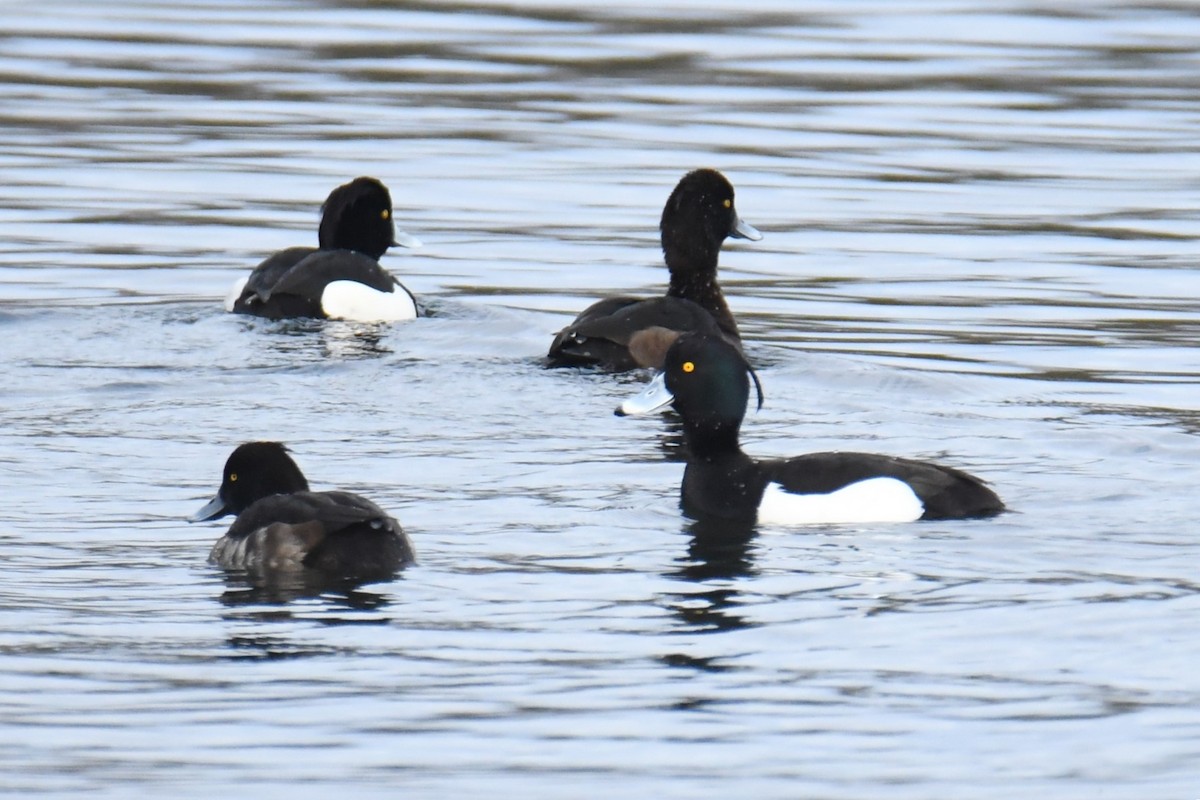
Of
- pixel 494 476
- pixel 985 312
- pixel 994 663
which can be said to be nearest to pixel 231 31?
pixel 985 312

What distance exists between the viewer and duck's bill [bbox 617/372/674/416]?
10172 millimetres

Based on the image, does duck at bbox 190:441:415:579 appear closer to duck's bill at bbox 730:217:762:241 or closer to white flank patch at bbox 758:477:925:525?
white flank patch at bbox 758:477:925:525

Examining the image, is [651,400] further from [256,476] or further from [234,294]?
[234,294]

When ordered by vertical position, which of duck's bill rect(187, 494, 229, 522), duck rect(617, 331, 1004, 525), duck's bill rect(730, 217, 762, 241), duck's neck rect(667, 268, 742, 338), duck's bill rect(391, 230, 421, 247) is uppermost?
duck's bill rect(730, 217, 762, 241)

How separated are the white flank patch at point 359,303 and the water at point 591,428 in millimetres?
141

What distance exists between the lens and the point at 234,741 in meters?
6.46

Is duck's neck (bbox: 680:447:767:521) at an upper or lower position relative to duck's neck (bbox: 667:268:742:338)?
lower

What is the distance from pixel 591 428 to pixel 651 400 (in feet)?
3.66

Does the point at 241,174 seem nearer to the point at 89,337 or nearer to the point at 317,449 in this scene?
the point at 89,337

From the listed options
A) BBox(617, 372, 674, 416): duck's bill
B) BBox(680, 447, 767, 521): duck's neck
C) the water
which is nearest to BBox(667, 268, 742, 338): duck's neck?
the water

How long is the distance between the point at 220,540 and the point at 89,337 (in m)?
4.93

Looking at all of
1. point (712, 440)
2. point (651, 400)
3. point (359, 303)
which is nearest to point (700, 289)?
point (359, 303)

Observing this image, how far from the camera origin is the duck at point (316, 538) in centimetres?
838

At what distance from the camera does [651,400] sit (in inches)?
402
